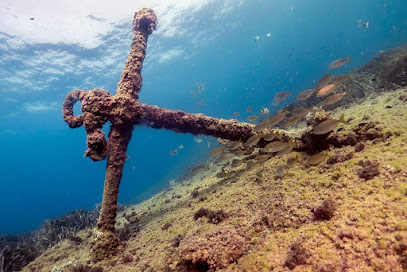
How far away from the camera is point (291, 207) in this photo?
14.6 ft

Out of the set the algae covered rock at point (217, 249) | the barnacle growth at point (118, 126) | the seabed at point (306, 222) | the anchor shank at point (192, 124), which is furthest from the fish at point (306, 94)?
the algae covered rock at point (217, 249)

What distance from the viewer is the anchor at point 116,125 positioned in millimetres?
6660

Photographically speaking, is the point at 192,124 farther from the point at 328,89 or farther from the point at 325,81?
the point at 325,81

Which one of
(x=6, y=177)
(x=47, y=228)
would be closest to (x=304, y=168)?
(x=47, y=228)

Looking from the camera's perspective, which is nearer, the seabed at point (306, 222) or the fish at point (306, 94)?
the seabed at point (306, 222)

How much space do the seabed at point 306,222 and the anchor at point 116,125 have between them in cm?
83

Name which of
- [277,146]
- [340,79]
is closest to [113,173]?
[277,146]

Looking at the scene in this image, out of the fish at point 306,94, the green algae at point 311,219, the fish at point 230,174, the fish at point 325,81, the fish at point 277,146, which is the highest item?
the fish at point 306,94

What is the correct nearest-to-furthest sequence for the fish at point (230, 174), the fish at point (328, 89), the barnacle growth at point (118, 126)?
the fish at point (328, 89)
the barnacle growth at point (118, 126)
the fish at point (230, 174)

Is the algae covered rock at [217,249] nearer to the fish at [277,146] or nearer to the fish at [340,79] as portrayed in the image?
the fish at [277,146]

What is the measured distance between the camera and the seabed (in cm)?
297

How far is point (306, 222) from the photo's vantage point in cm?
391

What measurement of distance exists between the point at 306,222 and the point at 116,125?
5.98 meters

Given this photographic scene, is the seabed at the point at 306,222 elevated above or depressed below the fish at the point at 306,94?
below
